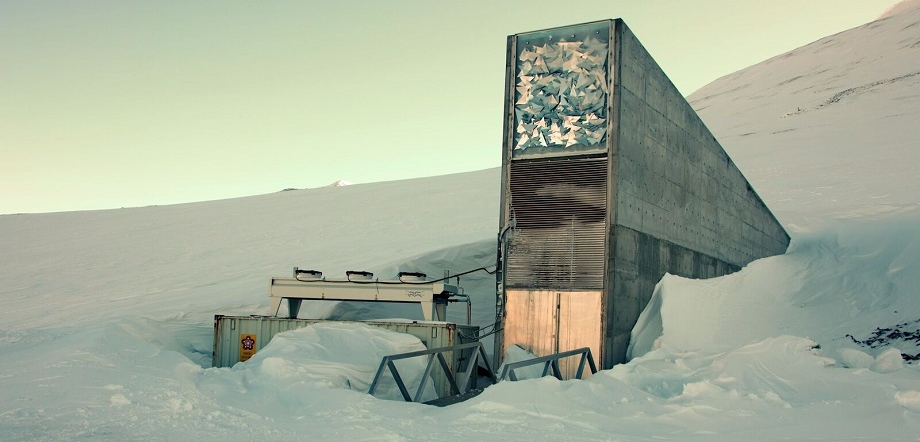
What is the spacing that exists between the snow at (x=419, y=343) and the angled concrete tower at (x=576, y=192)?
153cm

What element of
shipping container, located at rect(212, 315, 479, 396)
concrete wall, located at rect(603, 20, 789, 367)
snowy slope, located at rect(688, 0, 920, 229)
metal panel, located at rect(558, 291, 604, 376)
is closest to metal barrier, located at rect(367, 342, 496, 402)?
metal panel, located at rect(558, 291, 604, 376)

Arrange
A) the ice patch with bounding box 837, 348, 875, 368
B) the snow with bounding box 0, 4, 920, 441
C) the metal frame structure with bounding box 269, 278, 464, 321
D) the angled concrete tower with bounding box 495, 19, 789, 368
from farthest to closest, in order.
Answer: the metal frame structure with bounding box 269, 278, 464, 321 < the angled concrete tower with bounding box 495, 19, 789, 368 < the ice patch with bounding box 837, 348, 875, 368 < the snow with bounding box 0, 4, 920, 441

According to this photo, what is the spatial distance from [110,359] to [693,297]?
11.9 m

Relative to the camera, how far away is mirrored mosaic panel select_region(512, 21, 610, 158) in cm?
1641

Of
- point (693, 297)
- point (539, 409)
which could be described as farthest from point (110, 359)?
point (693, 297)

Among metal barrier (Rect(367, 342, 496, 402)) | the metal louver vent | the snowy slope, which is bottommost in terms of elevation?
metal barrier (Rect(367, 342, 496, 402))

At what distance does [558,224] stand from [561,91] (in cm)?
282

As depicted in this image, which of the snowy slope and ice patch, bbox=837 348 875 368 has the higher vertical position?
the snowy slope

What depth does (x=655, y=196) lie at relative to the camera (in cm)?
1834

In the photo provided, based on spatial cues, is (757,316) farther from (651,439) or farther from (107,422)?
(107,422)

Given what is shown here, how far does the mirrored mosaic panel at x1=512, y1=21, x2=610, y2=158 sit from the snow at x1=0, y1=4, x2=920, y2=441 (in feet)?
13.9

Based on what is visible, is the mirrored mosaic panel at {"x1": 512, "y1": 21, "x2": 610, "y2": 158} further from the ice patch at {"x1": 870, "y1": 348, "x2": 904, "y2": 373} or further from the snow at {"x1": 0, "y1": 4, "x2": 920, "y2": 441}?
the ice patch at {"x1": 870, "y1": 348, "x2": 904, "y2": 373}

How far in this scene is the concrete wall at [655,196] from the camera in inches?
643

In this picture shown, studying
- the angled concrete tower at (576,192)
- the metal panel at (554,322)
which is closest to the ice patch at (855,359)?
the angled concrete tower at (576,192)
